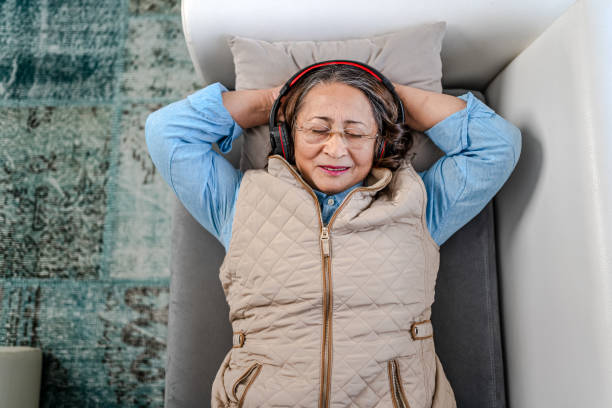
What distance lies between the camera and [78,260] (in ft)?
5.55

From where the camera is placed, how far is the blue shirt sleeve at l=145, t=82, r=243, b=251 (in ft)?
3.94

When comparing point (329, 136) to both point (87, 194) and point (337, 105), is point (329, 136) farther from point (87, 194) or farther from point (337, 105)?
point (87, 194)

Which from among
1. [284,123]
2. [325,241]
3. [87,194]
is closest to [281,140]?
[284,123]

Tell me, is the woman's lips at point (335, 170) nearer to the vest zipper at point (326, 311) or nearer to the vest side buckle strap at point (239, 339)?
the vest zipper at point (326, 311)

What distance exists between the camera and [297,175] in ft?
3.79

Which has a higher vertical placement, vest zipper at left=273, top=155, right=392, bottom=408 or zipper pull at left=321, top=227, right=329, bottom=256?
zipper pull at left=321, top=227, right=329, bottom=256

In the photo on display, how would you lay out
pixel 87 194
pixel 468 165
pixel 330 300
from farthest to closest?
pixel 87 194, pixel 468 165, pixel 330 300

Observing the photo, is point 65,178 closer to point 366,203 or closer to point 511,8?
point 366,203

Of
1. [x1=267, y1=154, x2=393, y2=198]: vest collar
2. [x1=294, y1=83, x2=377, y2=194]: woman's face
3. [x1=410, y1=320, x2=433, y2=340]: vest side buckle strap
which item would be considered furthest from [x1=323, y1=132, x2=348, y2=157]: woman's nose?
[x1=410, y1=320, x2=433, y2=340]: vest side buckle strap

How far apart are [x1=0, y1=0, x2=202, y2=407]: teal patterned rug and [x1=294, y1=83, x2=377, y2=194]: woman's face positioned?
31.9 inches

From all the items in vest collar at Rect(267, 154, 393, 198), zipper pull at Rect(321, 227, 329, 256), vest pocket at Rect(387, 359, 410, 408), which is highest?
vest collar at Rect(267, 154, 393, 198)

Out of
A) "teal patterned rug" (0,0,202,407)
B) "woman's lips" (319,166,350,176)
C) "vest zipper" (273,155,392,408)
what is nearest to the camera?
"vest zipper" (273,155,392,408)

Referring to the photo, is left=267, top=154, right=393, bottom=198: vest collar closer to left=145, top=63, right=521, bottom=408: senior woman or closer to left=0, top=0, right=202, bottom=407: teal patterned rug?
left=145, top=63, right=521, bottom=408: senior woman

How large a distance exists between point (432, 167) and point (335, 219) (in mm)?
347
